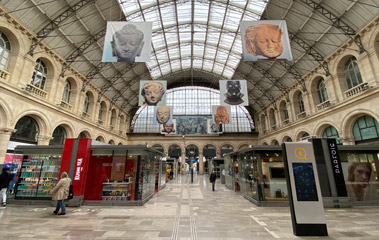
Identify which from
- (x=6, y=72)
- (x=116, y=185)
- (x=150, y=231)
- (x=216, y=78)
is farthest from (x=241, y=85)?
(x=216, y=78)

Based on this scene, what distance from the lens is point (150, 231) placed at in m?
5.10

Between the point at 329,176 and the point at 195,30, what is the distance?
21765mm

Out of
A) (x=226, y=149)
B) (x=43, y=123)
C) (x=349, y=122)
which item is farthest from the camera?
(x=226, y=149)

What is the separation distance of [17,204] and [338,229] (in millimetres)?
13234

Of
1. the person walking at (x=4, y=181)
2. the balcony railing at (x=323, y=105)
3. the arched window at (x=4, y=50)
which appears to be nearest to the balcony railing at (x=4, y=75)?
the arched window at (x=4, y=50)

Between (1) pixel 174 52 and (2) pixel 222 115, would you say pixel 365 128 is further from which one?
(1) pixel 174 52

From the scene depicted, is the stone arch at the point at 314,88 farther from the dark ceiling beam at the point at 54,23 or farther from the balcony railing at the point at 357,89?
the dark ceiling beam at the point at 54,23

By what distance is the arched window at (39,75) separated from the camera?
1440 centimetres

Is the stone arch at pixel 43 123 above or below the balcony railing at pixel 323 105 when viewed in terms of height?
below

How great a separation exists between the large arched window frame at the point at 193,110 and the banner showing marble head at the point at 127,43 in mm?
25927

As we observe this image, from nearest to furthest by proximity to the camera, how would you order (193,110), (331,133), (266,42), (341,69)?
(266,42) < (341,69) < (331,133) < (193,110)

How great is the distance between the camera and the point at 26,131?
13883 millimetres

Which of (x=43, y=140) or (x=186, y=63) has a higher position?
(x=186, y=63)

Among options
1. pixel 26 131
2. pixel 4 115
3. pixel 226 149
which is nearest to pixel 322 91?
pixel 226 149
